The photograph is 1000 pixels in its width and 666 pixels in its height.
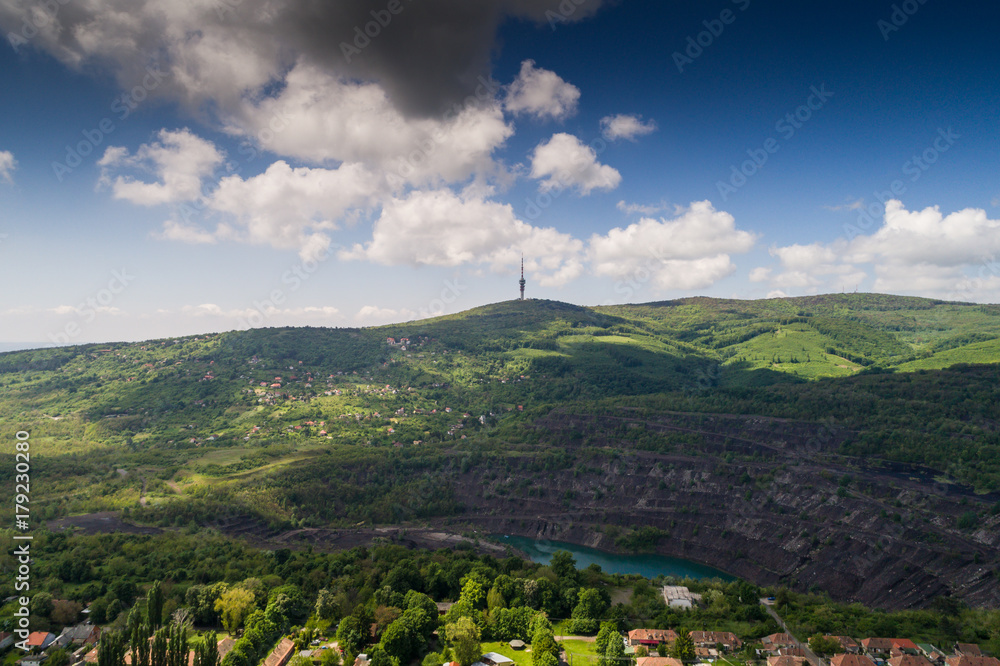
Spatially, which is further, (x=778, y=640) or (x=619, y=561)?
(x=619, y=561)

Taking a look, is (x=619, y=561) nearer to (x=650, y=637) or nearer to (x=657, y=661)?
(x=650, y=637)

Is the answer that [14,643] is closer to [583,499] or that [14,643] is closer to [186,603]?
[186,603]

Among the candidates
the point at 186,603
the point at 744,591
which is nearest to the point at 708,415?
the point at 744,591

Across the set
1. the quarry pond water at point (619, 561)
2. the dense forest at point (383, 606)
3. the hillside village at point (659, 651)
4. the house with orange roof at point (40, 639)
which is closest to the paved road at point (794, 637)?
the hillside village at point (659, 651)

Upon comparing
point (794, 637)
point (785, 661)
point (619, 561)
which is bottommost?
point (619, 561)

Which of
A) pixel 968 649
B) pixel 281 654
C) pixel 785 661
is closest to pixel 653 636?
pixel 785 661

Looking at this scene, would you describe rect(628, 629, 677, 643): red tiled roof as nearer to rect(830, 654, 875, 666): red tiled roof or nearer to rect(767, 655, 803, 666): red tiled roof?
rect(767, 655, 803, 666): red tiled roof
